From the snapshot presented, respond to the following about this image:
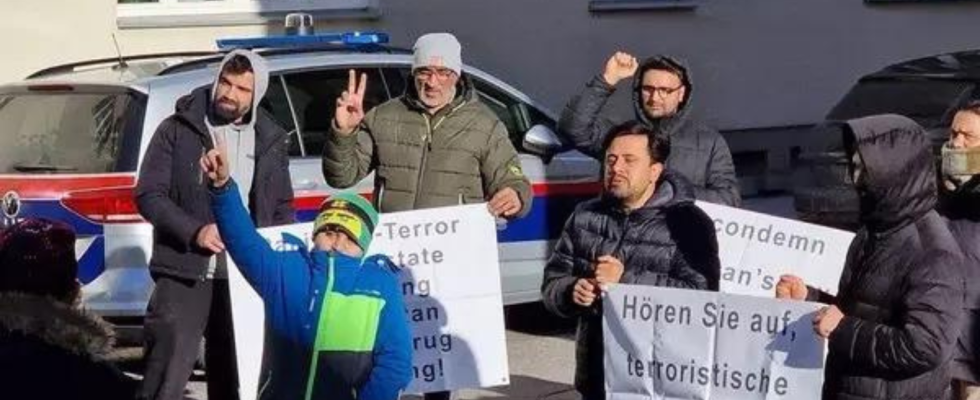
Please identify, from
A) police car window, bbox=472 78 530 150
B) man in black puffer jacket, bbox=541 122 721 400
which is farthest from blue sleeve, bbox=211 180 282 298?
police car window, bbox=472 78 530 150

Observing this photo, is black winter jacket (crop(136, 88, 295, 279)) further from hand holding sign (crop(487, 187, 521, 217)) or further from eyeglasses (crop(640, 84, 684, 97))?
eyeglasses (crop(640, 84, 684, 97))

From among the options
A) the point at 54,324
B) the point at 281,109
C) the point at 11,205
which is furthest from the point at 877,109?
the point at 54,324

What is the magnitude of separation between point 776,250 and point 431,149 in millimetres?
1289

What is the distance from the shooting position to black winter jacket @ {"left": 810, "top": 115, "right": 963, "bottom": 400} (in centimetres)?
516

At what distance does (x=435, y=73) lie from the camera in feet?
24.2

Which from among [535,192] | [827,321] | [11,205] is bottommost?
[535,192]

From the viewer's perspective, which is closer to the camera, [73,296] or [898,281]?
[73,296]

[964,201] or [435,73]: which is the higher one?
[435,73]

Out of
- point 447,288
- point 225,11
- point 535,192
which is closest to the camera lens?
point 447,288

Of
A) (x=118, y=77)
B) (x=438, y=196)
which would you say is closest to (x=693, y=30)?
(x=118, y=77)

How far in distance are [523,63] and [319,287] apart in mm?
11006

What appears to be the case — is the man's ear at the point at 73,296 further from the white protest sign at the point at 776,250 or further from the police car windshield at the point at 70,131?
the police car windshield at the point at 70,131

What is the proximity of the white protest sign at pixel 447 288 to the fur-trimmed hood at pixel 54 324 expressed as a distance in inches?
117

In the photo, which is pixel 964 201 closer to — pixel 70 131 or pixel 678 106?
pixel 678 106
